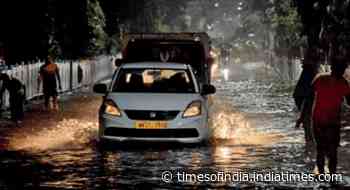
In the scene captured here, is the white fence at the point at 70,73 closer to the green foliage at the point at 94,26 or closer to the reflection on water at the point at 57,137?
the green foliage at the point at 94,26

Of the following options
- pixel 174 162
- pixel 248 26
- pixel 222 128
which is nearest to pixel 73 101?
pixel 222 128

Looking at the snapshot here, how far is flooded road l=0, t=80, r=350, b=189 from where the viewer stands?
12.5 metres

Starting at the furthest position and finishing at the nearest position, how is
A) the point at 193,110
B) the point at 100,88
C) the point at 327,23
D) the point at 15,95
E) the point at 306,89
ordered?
the point at 327,23, the point at 15,95, the point at 306,89, the point at 100,88, the point at 193,110

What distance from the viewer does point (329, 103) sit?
40.2 ft

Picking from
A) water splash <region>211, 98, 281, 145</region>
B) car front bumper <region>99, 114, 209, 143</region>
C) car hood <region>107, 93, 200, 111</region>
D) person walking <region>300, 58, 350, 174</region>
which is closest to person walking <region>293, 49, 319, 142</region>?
water splash <region>211, 98, 281, 145</region>

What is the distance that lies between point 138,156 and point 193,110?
5.01 ft

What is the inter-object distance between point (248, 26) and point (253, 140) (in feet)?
332

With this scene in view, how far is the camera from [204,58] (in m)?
23.7

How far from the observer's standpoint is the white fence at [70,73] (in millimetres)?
30325

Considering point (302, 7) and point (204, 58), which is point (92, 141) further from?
point (302, 7)

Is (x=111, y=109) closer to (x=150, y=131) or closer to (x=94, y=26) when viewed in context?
(x=150, y=131)

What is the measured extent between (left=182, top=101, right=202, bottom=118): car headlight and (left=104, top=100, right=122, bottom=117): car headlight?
1201mm

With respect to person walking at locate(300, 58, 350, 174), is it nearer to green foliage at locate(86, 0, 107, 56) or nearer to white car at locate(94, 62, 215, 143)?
white car at locate(94, 62, 215, 143)

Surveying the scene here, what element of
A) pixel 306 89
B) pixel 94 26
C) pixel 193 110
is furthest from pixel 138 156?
pixel 94 26
